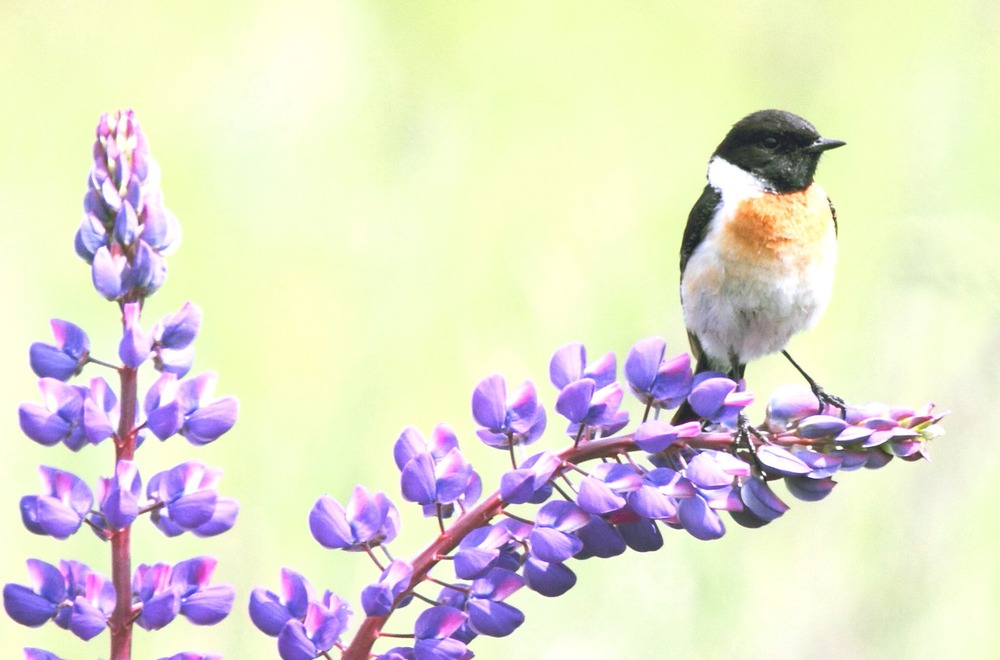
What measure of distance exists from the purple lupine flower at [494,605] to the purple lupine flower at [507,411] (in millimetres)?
199

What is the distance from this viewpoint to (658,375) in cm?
195

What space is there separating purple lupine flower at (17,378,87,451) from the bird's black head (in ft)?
8.11

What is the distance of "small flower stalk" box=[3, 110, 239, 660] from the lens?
1.56 meters

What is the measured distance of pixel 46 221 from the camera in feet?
19.0

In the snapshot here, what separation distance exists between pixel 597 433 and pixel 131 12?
5.34m

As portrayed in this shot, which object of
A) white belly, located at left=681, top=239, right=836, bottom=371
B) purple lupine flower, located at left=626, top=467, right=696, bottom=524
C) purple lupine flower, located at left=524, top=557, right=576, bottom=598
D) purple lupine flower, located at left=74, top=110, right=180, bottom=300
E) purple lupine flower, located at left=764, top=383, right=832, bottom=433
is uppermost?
purple lupine flower, located at left=74, top=110, right=180, bottom=300

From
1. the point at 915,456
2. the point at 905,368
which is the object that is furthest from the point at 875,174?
the point at 915,456

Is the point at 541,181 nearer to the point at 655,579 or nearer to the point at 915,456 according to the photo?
the point at 655,579

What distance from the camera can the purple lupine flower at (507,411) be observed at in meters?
1.83

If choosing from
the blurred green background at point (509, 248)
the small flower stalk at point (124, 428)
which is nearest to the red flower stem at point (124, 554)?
the small flower stalk at point (124, 428)

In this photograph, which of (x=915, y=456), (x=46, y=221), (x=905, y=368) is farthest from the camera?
(x=46, y=221)

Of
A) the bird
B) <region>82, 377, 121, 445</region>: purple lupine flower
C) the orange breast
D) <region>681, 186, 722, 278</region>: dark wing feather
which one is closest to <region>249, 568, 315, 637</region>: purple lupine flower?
<region>82, 377, 121, 445</region>: purple lupine flower

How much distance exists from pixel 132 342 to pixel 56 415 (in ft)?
0.50

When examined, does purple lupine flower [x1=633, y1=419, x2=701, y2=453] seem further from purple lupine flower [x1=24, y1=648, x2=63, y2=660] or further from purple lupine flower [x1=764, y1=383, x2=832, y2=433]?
purple lupine flower [x1=24, y1=648, x2=63, y2=660]
